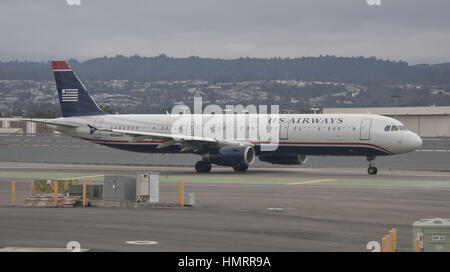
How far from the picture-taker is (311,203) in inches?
1147

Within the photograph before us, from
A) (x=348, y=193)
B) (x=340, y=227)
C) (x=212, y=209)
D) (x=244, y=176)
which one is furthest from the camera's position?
(x=244, y=176)

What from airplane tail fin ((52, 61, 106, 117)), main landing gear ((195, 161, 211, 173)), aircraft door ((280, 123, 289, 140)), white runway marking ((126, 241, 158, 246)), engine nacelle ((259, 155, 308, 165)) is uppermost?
airplane tail fin ((52, 61, 106, 117))

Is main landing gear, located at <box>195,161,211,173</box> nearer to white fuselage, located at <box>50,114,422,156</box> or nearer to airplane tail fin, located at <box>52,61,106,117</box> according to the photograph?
white fuselage, located at <box>50,114,422,156</box>

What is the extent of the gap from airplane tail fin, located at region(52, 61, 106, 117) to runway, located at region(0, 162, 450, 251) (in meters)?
12.1

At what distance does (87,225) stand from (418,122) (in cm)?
8393

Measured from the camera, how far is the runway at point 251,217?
1939cm

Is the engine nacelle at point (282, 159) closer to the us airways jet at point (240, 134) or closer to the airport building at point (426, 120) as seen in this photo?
the us airways jet at point (240, 134)

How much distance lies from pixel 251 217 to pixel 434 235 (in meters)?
10.3

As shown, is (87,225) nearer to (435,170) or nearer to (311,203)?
(311,203)

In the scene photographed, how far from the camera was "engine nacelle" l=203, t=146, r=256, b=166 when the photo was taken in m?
44.5

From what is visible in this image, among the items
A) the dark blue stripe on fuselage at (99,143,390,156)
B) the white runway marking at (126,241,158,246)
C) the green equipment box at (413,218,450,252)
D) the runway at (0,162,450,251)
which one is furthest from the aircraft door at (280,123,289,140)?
the green equipment box at (413,218,450,252)

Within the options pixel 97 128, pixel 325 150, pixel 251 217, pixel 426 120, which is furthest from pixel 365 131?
pixel 426 120

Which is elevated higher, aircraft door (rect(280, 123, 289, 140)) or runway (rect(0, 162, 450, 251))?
aircraft door (rect(280, 123, 289, 140))

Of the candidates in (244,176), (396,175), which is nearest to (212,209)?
(244,176)
